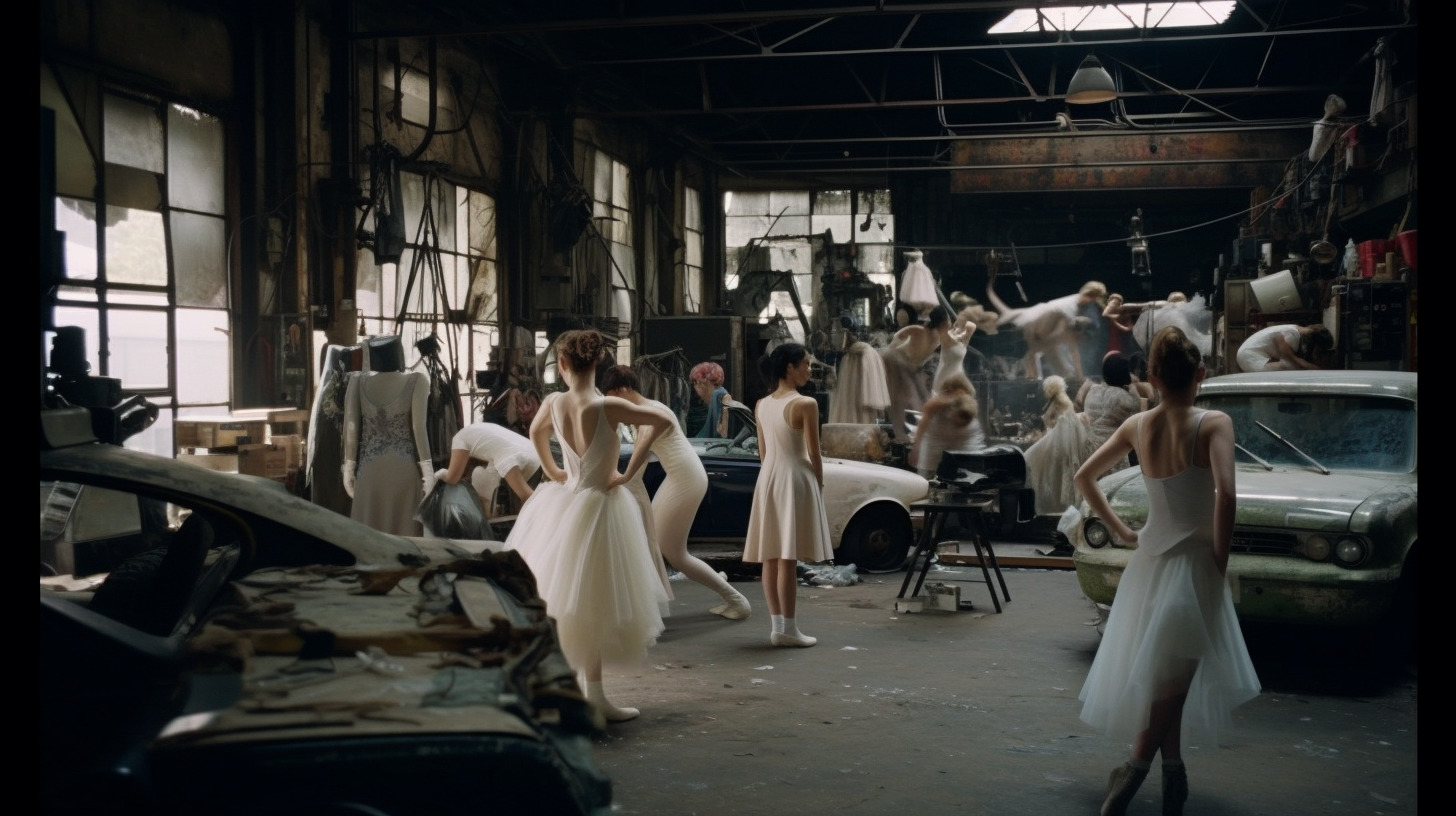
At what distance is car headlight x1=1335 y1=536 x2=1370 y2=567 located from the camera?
6.77m

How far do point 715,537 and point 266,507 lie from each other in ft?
25.7

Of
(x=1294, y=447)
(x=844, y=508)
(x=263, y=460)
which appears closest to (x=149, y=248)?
(x=263, y=460)

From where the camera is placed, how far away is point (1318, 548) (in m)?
6.86

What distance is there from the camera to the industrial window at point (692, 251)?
79.9ft

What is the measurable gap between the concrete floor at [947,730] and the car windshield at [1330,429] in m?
1.24

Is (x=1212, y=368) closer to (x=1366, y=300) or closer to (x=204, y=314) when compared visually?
(x=1366, y=300)

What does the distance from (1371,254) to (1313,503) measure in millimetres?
6112

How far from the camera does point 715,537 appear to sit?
11430 mm

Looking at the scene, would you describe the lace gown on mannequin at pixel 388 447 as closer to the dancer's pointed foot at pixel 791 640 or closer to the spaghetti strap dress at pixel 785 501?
the spaghetti strap dress at pixel 785 501

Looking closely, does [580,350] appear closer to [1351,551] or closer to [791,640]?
[791,640]

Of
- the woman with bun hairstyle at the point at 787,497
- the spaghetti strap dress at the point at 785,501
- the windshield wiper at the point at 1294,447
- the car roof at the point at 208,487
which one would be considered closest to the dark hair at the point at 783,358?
the woman with bun hairstyle at the point at 787,497

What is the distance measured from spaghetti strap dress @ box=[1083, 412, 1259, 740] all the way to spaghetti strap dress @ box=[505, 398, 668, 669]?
7.75 ft

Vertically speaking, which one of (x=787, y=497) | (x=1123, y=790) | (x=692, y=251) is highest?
(x=692, y=251)

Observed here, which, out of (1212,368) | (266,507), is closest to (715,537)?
(266,507)
